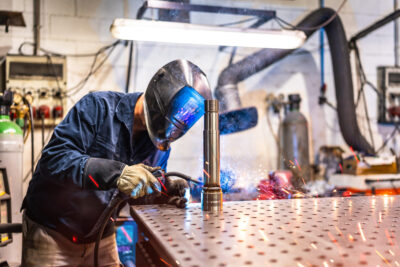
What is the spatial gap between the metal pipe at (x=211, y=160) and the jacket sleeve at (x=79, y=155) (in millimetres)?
263

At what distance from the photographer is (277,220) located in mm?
950

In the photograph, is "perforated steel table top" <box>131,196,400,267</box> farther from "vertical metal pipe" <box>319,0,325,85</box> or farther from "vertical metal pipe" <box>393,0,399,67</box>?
"vertical metal pipe" <box>393,0,399,67</box>

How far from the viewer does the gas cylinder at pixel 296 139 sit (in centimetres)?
333

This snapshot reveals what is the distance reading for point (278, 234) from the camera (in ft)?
2.63

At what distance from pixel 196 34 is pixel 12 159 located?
1580 mm

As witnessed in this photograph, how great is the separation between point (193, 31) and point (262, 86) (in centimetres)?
164

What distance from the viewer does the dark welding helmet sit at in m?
1.26

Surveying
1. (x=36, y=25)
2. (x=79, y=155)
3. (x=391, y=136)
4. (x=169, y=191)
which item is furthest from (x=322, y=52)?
(x=79, y=155)

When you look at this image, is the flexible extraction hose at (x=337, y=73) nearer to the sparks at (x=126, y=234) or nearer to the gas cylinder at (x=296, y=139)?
the gas cylinder at (x=296, y=139)

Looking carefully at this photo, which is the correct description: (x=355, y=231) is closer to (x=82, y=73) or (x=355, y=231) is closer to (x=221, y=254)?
(x=221, y=254)

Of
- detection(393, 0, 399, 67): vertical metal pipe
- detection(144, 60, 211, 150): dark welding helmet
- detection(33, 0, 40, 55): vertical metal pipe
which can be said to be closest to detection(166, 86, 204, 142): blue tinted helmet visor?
detection(144, 60, 211, 150): dark welding helmet

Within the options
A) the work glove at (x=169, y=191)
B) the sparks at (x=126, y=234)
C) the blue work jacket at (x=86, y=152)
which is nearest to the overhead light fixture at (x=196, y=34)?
the blue work jacket at (x=86, y=152)

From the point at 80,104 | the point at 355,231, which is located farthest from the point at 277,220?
the point at 80,104

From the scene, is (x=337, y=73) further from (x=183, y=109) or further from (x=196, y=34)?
(x=183, y=109)
